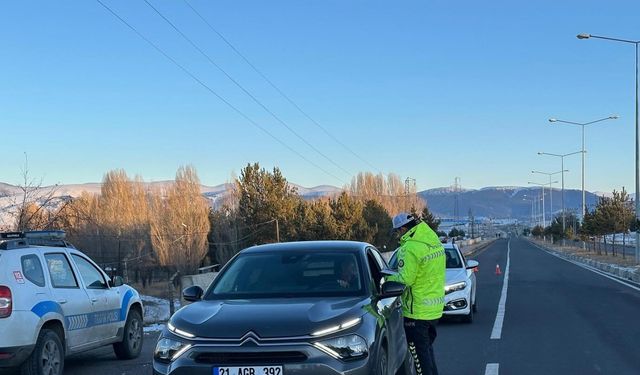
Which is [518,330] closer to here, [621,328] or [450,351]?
[621,328]

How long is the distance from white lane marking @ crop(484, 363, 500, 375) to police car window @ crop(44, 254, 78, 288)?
207 inches

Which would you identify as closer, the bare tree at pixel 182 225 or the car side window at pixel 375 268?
the car side window at pixel 375 268

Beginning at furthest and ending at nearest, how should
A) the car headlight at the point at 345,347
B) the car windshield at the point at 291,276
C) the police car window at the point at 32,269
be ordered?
the police car window at the point at 32,269
the car windshield at the point at 291,276
the car headlight at the point at 345,347

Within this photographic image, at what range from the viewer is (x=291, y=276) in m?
6.57

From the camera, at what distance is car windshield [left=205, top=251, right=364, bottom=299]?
6.39 metres

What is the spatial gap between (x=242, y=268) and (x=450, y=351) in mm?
4875

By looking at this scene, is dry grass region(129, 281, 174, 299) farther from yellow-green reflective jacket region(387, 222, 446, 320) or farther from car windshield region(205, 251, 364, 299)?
yellow-green reflective jacket region(387, 222, 446, 320)

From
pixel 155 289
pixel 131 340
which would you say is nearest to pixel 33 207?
pixel 131 340

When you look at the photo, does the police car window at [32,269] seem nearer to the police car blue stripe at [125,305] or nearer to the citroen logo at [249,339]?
the police car blue stripe at [125,305]

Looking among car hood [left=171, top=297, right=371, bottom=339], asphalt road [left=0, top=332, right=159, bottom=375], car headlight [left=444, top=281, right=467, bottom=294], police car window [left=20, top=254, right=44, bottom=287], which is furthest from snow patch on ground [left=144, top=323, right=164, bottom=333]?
car hood [left=171, top=297, right=371, bottom=339]

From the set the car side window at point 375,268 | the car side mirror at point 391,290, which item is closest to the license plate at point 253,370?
the car side mirror at point 391,290

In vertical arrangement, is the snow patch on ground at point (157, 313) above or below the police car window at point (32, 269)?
below

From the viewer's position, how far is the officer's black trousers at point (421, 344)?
695 centimetres

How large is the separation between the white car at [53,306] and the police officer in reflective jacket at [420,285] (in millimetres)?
3902
